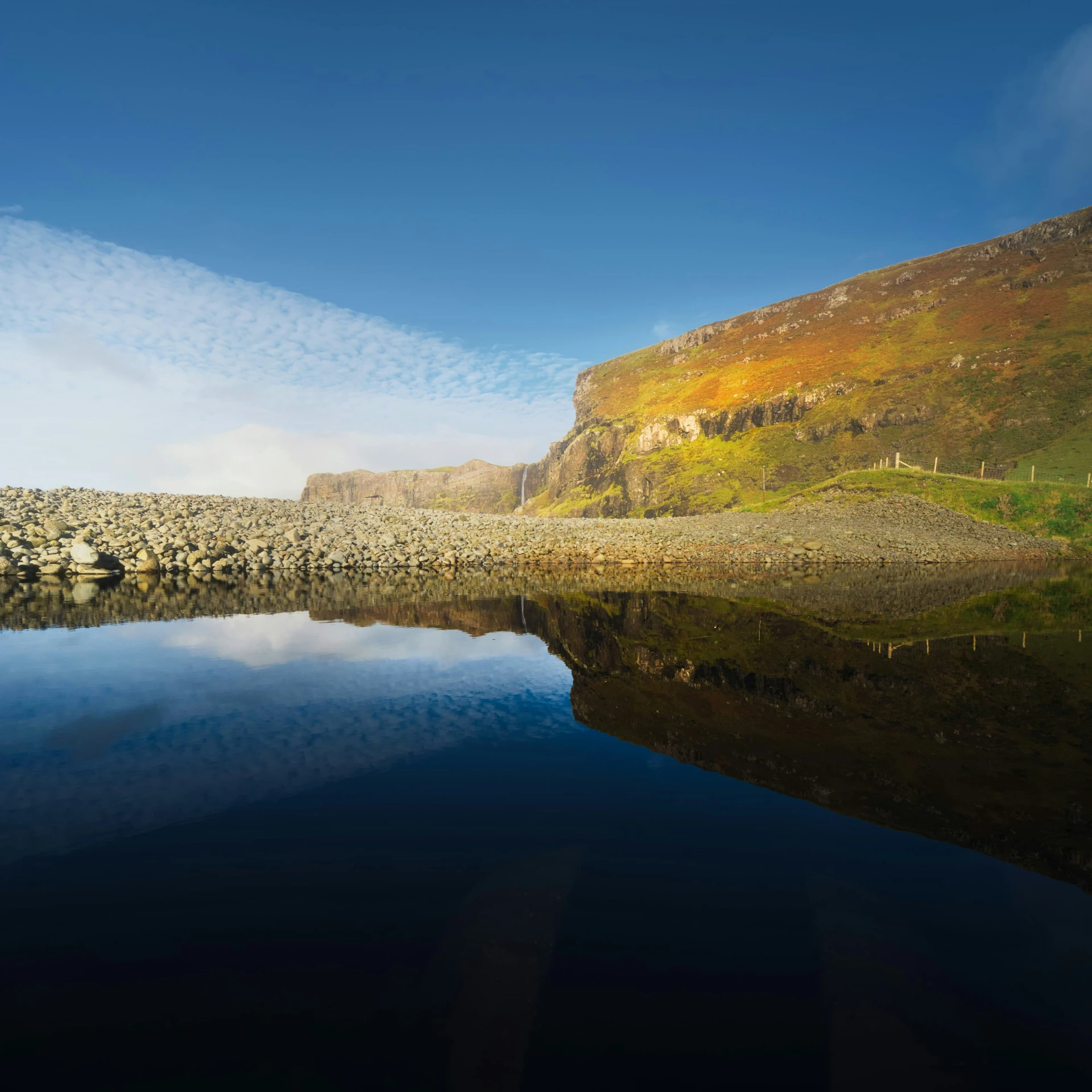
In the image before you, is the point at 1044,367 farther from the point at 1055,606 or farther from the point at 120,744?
the point at 120,744

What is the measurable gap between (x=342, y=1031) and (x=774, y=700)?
7139 mm

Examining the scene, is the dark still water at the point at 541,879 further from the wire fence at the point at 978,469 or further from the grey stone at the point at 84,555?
the wire fence at the point at 978,469

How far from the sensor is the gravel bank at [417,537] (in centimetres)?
2495

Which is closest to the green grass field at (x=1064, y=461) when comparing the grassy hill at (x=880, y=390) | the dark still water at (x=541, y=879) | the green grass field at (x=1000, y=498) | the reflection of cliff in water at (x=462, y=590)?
the grassy hill at (x=880, y=390)

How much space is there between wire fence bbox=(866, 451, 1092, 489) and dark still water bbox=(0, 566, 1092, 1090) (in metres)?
49.7

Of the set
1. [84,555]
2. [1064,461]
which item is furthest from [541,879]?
[1064,461]

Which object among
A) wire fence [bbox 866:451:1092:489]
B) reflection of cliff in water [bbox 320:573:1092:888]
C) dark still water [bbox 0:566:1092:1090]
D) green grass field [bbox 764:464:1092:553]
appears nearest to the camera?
dark still water [bbox 0:566:1092:1090]

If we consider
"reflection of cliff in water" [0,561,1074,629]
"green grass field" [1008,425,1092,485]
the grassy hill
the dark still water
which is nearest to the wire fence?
"green grass field" [1008,425,1092,485]

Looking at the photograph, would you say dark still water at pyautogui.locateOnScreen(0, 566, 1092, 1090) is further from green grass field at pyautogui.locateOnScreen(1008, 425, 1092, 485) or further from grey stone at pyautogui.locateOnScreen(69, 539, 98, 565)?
green grass field at pyautogui.locateOnScreen(1008, 425, 1092, 485)

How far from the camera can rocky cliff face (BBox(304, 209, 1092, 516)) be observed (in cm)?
7962

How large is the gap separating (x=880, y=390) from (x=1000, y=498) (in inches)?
2285

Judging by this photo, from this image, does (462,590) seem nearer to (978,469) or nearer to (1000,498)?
(1000,498)

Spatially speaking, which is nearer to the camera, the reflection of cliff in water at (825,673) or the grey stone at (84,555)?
the reflection of cliff in water at (825,673)

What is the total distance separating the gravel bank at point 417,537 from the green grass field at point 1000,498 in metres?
1.67
